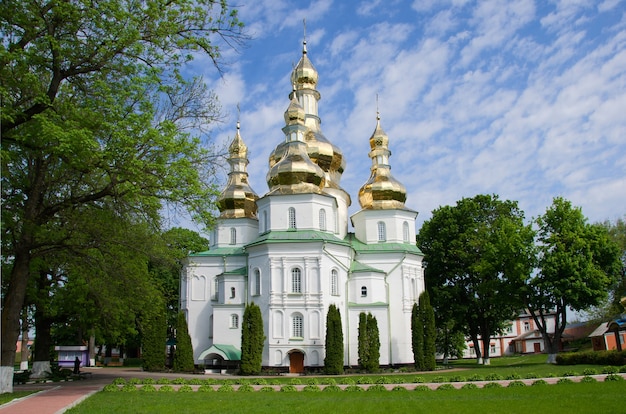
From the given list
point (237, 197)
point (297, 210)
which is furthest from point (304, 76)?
point (297, 210)

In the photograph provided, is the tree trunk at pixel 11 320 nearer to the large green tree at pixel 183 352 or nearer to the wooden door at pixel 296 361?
the large green tree at pixel 183 352

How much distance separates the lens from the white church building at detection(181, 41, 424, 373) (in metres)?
33.8

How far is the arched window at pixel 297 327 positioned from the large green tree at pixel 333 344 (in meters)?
2.08

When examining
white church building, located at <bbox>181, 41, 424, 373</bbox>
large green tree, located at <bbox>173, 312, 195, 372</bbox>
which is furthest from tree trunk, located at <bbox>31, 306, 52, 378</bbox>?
large green tree, located at <bbox>173, 312, 195, 372</bbox>

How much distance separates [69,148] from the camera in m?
15.4

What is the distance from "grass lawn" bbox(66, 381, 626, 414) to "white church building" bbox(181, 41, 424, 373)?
13.0 m

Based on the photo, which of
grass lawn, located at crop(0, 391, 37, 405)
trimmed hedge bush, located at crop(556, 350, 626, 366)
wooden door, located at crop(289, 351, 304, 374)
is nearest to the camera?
grass lawn, located at crop(0, 391, 37, 405)

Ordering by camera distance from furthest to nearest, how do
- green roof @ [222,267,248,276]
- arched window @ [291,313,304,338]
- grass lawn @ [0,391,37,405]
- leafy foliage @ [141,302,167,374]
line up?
green roof @ [222,267,248,276]
leafy foliage @ [141,302,167,374]
arched window @ [291,313,304,338]
grass lawn @ [0,391,37,405]

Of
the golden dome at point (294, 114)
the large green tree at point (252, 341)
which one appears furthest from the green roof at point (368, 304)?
the golden dome at point (294, 114)

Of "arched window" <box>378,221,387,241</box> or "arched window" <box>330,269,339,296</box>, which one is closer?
"arched window" <box>330,269,339,296</box>

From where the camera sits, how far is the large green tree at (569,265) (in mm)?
33688

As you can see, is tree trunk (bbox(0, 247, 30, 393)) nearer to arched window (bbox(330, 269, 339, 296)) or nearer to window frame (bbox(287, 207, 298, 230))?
window frame (bbox(287, 207, 298, 230))

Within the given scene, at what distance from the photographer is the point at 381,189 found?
135 feet

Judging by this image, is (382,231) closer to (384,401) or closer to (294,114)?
(294,114)
